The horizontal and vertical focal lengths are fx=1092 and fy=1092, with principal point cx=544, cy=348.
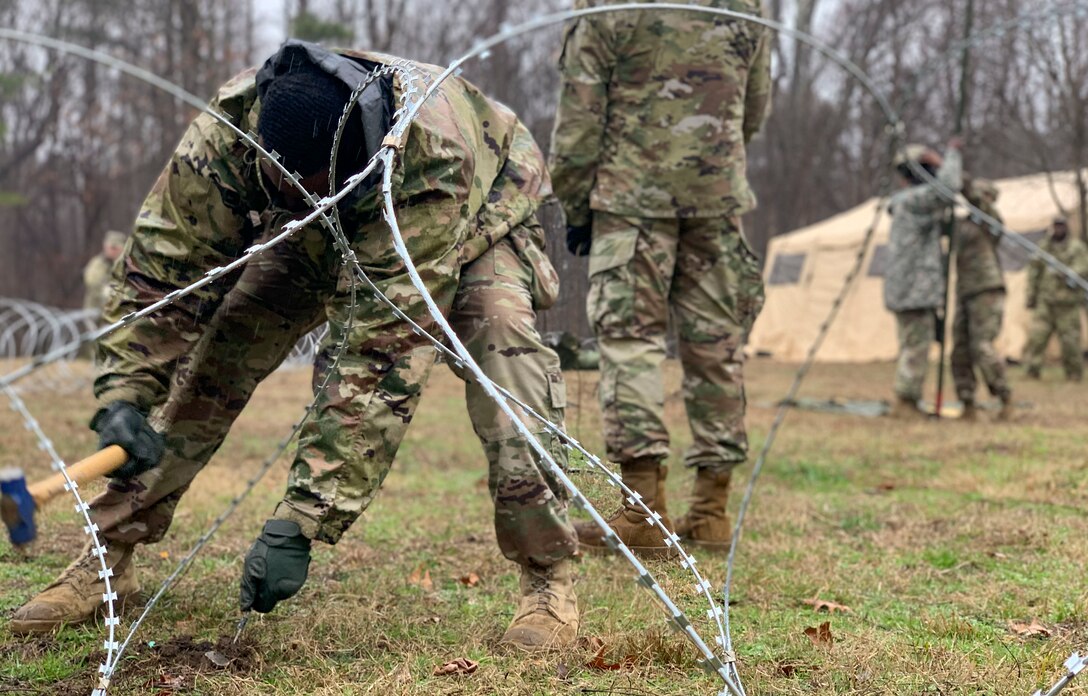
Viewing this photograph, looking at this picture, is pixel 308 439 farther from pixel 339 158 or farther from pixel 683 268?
pixel 683 268

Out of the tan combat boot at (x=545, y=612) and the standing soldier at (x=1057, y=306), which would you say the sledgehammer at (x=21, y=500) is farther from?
the standing soldier at (x=1057, y=306)

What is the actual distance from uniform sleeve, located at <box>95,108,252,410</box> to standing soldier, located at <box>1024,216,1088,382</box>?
11.1 m

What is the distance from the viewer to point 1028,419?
8.24 m

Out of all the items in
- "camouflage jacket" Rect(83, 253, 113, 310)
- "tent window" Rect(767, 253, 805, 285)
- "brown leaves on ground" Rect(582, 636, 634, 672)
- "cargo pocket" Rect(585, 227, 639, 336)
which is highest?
"cargo pocket" Rect(585, 227, 639, 336)

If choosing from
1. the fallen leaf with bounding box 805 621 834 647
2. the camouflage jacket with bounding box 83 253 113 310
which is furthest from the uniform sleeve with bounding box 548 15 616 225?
the camouflage jacket with bounding box 83 253 113 310

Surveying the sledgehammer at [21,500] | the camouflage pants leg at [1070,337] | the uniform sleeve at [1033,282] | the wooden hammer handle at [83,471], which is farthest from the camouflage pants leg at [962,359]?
the sledgehammer at [21,500]

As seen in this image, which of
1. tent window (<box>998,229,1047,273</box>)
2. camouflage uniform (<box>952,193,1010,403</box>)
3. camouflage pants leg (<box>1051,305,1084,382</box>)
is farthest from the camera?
tent window (<box>998,229,1047,273</box>)

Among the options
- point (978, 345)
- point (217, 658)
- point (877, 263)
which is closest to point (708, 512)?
point (217, 658)

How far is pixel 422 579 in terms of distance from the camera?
343cm

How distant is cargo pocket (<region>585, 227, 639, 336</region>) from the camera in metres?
3.76

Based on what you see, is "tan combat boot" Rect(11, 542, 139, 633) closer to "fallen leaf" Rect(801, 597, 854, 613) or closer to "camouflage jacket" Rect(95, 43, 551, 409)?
"camouflage jacket" Rect(95, 43, 551, 409)

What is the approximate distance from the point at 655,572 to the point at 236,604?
135 centimetres

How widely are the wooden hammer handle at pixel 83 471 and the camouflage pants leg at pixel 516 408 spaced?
2.76 ft

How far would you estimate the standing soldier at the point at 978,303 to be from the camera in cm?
834
